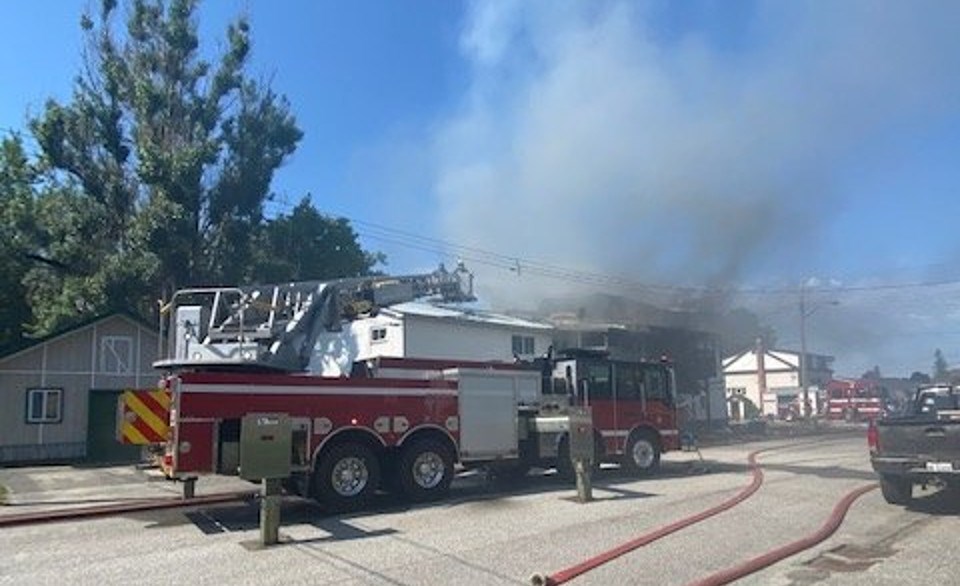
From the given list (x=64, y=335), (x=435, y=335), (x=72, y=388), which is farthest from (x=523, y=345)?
(x=64, y=335)

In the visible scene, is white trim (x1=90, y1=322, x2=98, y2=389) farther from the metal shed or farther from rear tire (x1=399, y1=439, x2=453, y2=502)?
rear tire (x1=399, y1=439, x2=453, y2=502)

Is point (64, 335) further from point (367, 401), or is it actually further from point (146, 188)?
point (367, 401)

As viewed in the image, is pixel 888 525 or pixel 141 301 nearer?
pixel 888 525

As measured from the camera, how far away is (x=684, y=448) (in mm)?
19750

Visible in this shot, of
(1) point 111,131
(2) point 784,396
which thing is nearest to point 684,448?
(1) point 111,131

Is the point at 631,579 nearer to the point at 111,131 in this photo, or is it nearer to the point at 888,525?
the point at 888,525

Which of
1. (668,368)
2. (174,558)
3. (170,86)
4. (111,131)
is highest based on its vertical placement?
(170,86)

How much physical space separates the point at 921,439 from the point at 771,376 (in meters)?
65.5

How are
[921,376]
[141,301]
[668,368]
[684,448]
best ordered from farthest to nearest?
[921,376] → [141,301] → [684,448] → [668,368]

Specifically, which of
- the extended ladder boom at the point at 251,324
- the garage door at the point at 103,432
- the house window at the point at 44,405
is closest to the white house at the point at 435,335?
the garage door at the point at 103,432

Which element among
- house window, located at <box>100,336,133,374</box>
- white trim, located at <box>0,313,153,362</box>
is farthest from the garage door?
white trim, located at <box>0,313,153,362</box>

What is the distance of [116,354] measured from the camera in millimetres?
27453

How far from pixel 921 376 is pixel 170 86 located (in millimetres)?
40252

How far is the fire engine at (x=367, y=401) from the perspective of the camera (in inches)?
455
